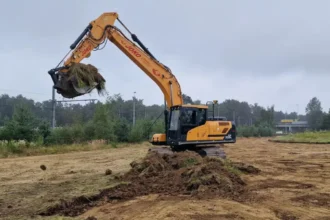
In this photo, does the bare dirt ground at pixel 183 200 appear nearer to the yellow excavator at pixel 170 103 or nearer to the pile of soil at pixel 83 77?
the yellow excavator at pixel 170 103

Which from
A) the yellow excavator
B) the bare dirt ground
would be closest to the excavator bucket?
the yellow excavator

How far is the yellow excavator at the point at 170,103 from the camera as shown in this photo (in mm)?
11889

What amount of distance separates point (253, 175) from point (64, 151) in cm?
1515

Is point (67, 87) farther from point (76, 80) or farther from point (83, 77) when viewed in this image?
point (83, 77)

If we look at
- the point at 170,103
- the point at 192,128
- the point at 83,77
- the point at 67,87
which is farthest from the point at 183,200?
the point at 170,103

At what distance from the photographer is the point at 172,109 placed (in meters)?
13.3

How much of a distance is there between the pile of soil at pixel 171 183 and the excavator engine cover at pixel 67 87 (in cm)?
257

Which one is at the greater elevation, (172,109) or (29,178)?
(172,109)

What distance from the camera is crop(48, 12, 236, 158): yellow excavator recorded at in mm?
11889

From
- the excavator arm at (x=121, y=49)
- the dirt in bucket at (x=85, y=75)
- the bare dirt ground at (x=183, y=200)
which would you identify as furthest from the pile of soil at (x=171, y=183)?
the excavator arm at (x=121, y=49)

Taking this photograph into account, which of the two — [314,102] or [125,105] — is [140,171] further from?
[314,102]

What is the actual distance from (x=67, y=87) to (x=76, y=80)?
305mm

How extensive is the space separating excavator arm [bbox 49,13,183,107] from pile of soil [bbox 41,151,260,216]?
2.92m

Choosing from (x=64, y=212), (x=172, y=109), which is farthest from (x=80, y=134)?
(x=64, y=212)
